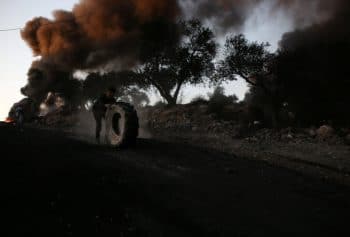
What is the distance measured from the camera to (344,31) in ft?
94.0

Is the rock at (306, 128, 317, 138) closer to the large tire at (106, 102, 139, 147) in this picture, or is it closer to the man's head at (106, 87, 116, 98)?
the large tire at (106, 102, 139, 147)

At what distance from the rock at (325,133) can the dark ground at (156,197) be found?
10.7m

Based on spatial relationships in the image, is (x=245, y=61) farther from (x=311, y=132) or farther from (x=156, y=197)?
(x=156, y=197)

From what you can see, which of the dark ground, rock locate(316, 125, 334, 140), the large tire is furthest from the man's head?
rock locate(316, 125, 334, 140)

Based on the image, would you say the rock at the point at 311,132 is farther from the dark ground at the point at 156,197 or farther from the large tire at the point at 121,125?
the large tire at the point at 121,125

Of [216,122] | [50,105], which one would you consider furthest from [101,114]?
[50,105]

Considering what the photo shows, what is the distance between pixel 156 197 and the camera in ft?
27.9

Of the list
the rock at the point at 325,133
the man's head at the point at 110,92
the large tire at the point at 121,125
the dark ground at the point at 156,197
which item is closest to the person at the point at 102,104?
the man's head at the point at 110,92

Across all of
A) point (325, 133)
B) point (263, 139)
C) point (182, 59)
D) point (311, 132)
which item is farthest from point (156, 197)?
point (182, 59)

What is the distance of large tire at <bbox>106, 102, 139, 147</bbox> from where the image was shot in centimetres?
1422

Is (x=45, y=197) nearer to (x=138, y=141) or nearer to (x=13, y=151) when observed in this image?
(x=13, y=151)

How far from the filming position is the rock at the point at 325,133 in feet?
72.3

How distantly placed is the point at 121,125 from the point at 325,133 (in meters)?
13.9

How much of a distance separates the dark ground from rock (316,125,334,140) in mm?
10716
